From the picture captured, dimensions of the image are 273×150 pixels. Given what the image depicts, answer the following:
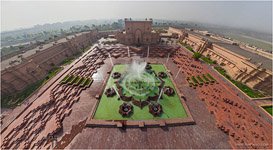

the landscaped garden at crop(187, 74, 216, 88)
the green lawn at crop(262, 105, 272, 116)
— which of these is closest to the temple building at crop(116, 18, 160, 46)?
the landscaped garden at crop(187, 74, 216, 88)

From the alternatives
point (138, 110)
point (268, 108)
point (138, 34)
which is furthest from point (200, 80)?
point (138, 34)

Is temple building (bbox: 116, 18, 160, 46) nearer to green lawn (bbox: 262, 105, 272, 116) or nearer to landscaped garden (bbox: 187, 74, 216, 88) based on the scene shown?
Answer: landscaped garden (bbox: 187, 74, 216, 88)

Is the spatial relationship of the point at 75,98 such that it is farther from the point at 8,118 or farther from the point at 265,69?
the point at 265,69

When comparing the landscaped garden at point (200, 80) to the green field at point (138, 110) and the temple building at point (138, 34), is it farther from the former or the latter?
the temple building at point (138, 34)

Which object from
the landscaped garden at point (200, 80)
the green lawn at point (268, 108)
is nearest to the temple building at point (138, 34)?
the landscaped garden at point (200, 80)

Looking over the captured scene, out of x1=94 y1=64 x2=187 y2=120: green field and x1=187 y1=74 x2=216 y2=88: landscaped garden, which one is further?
x1=187 y1=74 x2=216 y2=88: landscaped garden

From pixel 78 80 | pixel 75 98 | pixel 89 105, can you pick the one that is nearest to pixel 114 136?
pixel 89 105

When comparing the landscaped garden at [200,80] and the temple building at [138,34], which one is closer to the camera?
the landscaped garden at [200,80]

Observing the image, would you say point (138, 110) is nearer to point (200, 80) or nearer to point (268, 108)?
point (200, 80)
